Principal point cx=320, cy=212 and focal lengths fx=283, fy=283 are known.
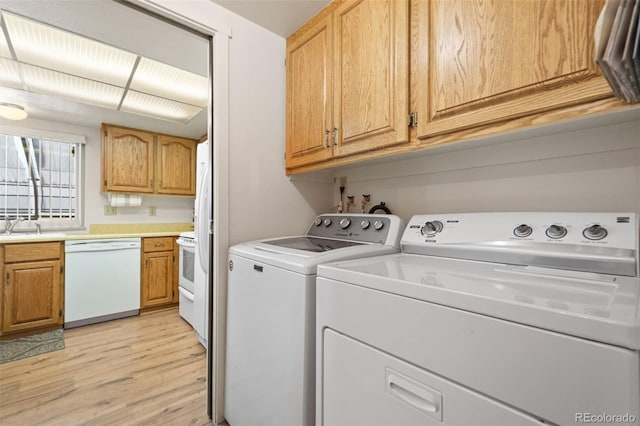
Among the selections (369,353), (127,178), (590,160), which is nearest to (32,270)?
(127,178)

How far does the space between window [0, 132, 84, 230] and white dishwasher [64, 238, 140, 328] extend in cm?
80

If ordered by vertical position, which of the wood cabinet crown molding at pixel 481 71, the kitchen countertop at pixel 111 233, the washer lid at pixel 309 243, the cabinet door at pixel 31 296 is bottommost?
the cabinet door at pixel 31 296

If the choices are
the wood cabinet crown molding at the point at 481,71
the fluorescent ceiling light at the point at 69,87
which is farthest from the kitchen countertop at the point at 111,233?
the wood cabinet crown molding at the point at 481,71

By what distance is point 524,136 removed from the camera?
113 cm

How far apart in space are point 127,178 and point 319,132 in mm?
3012

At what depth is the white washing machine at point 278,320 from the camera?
986mm

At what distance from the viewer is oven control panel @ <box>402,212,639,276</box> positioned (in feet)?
2.64

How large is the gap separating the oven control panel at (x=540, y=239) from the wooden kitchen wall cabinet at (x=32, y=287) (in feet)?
10.9

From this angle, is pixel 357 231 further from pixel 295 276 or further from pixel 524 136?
pixel 524 136

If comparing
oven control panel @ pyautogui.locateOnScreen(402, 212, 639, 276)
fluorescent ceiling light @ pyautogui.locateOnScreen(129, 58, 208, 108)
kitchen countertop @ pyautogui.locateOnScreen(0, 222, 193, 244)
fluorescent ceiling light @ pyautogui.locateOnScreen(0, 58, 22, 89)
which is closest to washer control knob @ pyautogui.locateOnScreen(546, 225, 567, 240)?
oven control panel @ pyautogui.locateOnScreen(402, 212, 639, 276)

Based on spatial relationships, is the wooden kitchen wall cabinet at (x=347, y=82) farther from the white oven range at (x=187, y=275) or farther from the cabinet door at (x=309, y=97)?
the white oven range at (x=187, y=275)

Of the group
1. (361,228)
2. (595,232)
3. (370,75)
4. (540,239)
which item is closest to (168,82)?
(370,75)

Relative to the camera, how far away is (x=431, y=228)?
1.26 meters

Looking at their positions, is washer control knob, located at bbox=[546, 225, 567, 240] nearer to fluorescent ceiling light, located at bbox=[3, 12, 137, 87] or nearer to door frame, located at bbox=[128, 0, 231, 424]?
door frame, located at bbox=[128, 0, 231, 424]
